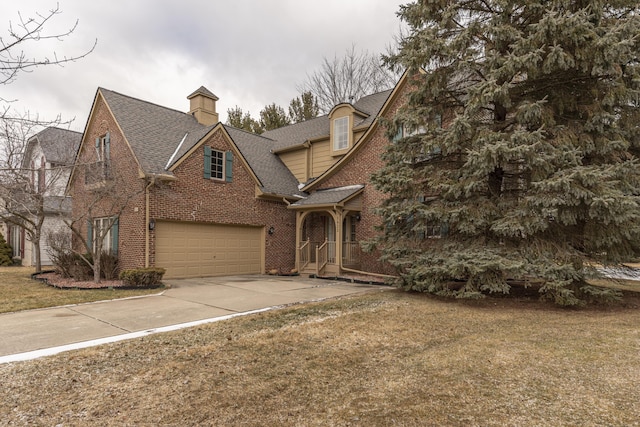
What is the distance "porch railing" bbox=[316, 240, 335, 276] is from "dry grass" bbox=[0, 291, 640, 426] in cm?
723

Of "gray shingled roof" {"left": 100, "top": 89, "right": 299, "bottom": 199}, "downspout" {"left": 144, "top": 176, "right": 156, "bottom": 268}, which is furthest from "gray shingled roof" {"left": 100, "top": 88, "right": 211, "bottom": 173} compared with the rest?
"downspout" {"left": 144, "top": 176, "right": 156, "bottom": 268}

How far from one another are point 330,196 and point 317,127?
527cm

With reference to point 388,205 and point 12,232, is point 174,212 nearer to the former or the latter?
point 388,205

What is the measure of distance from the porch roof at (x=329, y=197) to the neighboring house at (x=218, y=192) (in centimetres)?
6

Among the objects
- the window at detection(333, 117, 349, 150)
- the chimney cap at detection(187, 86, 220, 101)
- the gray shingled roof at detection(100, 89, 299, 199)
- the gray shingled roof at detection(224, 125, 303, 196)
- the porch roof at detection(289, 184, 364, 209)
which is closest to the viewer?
the gray shingled roof at detection(100, 89, 299, 199)

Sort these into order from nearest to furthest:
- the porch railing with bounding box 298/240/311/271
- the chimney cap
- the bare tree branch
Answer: the bare tree branch → the porch railing with bounding box 298/240/311/271 → the chimney cap

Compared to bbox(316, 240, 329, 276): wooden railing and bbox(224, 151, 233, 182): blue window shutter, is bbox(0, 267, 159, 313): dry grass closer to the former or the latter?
bbox(224, 151, 233, 182): blue window shutter

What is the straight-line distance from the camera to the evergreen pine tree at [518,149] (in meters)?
7.00

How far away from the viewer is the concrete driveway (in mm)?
5113

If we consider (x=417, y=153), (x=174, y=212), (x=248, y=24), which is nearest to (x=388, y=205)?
(x=417, y=153)

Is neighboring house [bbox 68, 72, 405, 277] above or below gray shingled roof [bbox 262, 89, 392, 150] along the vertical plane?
below

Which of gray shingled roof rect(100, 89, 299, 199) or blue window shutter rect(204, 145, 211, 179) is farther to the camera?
blue window shutter rect(204, 145, 211, 179)

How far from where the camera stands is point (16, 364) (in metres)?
4.18

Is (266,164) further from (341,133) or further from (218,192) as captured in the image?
(218,192)
